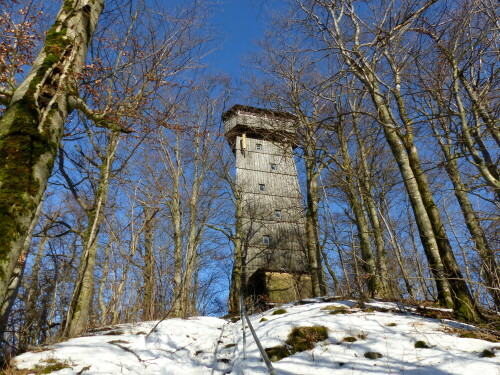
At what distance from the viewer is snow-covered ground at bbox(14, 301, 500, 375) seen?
388cm

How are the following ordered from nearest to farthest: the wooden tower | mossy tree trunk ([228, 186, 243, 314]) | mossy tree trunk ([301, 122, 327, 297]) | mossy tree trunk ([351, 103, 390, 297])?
mossy tree trunk ([351, 103, 390, 297]) → mossy tree trunk ([301, 122, 327, 297]) → mossy tree trunk ([228, 186, 243, 314]) → the wooden tower

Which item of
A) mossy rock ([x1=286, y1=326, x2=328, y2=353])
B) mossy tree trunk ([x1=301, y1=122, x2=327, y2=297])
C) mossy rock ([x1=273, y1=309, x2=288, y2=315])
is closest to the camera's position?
mossy rock ([x1=286, y1=326, x2=328, y2=353])

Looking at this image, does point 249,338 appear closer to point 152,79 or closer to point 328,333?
point 328,333

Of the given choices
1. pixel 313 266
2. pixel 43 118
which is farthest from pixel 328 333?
pixel 313 266

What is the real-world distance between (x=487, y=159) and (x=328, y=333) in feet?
17.0

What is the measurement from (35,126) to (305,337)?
14.6 feet

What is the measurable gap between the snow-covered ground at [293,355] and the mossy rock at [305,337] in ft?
0.33

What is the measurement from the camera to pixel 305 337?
500cm

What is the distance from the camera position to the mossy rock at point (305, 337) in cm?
480

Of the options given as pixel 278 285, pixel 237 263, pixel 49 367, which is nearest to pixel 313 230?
pixel 237 263

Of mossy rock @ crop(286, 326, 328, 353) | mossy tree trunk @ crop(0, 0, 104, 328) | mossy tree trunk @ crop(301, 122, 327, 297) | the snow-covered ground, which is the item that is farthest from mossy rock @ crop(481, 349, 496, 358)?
mossy tree trunk @ crop(301, 122, 327, 297)

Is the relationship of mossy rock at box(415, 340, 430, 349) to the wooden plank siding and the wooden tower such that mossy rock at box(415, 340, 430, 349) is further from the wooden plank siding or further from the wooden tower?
the wooden plank siding

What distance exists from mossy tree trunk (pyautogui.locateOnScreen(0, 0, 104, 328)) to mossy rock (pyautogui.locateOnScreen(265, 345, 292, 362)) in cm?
351

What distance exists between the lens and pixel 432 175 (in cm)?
1255
